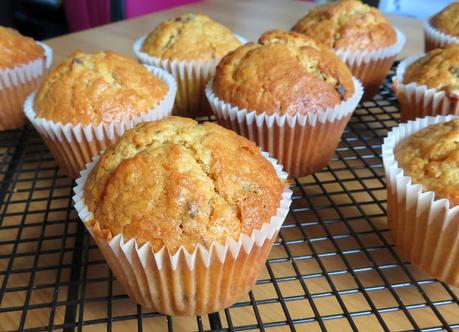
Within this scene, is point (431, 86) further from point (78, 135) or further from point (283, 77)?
point (78, 135)

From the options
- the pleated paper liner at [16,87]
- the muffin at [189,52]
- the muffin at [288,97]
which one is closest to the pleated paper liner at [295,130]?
the muffin at [288,97]

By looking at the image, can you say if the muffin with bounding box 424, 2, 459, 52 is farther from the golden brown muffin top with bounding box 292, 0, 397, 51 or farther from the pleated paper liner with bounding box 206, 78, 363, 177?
the pleated paper liner with bounding box 206, 78, 363, 177

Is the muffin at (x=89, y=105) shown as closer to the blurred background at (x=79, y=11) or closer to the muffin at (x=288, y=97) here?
the muffin at (x=288, y=97)

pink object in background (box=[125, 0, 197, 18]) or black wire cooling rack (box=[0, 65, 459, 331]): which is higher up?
black wire cooling rack (box=[0, 65, 459, 331])

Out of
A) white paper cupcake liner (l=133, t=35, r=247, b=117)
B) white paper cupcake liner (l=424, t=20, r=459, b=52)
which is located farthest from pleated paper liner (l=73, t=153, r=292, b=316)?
white paper cupcake liner (l=424, t=20, r=459, b=52)

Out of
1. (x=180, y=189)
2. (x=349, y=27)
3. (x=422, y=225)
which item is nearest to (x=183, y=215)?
(x=180, y=189)

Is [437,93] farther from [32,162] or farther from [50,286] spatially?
[32,162]

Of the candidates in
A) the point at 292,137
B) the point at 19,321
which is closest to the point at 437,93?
the point at 292,137
